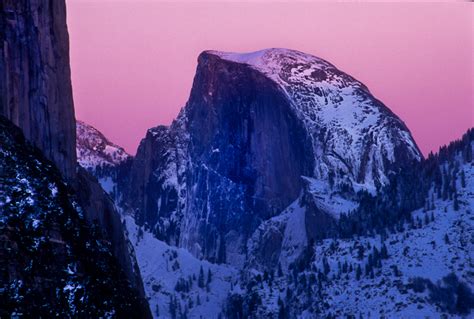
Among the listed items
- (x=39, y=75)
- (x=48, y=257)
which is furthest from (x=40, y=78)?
(x=48, y=257)

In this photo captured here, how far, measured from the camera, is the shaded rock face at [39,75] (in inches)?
5034

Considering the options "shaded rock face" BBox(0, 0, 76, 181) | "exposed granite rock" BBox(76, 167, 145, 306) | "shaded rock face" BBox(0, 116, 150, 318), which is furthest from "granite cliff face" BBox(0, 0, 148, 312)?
"shaded rock face" BBox(0, 116, 150, 318)

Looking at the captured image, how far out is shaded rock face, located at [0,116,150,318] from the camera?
85.9 meters

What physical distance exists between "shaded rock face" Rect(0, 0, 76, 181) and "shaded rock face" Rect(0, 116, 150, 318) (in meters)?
33.1

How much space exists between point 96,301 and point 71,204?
22.2 ft

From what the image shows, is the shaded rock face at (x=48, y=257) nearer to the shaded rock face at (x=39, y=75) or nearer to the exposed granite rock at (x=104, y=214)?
the shaded rock face at (x=39, y=75)

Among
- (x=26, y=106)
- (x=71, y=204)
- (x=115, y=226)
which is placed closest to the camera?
(x=71, y=204)

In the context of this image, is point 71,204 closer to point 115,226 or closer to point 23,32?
point 23,32

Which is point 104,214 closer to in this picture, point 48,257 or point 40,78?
point 40,78

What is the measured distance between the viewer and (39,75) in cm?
13275

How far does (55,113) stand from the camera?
441 ft

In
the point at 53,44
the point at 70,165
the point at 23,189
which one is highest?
the point at 53,44

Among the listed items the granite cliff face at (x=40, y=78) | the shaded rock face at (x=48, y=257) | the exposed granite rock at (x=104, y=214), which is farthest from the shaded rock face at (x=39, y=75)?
the shaded rock face at (x=48, y=257)

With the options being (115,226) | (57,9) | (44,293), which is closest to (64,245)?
(44,293)
